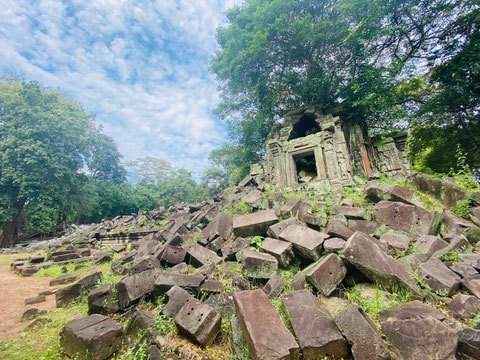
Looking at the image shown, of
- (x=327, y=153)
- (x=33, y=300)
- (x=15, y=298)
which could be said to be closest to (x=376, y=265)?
(x=33, y=300)

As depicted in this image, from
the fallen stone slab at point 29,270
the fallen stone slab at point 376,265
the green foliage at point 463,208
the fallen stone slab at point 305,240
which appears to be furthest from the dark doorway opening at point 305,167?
the fallen stone slab at point 29,270

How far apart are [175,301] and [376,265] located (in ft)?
7.58

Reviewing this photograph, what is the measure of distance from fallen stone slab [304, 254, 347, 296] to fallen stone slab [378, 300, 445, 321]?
52 centimetres

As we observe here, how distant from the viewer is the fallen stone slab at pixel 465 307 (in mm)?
1720

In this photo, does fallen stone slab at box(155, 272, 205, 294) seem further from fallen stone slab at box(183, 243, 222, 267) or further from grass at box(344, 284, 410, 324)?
grass at box(344, 284, 410, 324)

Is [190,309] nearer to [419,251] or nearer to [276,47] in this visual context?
[419,251]

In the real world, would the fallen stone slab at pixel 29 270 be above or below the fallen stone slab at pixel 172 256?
below

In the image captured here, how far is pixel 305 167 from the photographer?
36.6 feet

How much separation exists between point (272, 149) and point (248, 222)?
6.70 metres

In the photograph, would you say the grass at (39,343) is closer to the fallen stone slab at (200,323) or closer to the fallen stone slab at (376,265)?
the fallen stone slab at (200,323)

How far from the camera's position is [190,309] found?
2037mm

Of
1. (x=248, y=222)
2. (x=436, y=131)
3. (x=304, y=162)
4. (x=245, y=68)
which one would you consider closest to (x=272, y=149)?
(x=304, y=162)

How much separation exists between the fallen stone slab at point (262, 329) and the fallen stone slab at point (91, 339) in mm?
1187

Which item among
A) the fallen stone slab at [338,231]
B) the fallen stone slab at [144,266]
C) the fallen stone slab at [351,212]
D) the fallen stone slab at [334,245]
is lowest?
the fallen stone slab at [144,266]
